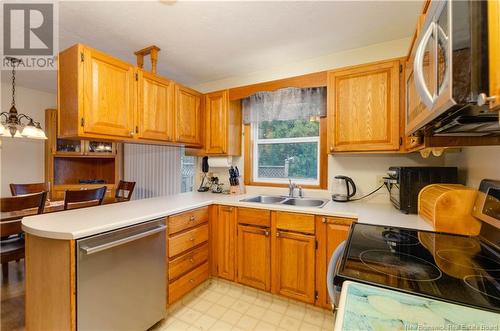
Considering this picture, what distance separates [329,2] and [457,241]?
165cm

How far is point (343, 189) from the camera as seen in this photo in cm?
224

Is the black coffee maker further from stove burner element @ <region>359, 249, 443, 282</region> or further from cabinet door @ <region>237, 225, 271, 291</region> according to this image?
stove burner element @ <region>359, 249, 443, 282</region>

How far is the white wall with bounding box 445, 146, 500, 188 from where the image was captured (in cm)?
123

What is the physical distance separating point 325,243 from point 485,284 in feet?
3.69

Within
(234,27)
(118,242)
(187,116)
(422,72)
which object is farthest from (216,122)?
(422,72)

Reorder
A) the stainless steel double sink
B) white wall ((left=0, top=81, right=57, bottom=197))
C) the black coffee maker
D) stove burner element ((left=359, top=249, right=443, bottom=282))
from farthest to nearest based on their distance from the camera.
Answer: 1. white wall ((left=0, top=81, right=57, bottom=197))
2. the stainless steel double sink
3. the black coffee maker
4. stove burner element ((left=359, top=249, right=443, bottom=282))

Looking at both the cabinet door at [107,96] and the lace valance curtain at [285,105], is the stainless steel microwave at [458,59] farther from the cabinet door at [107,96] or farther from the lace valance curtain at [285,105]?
the cabinet door at [107,96]

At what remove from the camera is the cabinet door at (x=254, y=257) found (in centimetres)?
205

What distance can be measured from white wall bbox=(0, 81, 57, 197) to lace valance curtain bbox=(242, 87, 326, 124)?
3.32m

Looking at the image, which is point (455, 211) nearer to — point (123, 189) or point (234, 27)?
point (234, 27)

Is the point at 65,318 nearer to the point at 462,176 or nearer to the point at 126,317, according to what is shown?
the point at 126,317

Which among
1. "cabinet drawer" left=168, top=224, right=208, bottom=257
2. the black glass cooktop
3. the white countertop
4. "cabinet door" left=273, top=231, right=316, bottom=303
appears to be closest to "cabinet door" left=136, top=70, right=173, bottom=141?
the white countertop

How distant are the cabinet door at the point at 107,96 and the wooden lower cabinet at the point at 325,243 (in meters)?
1.80
